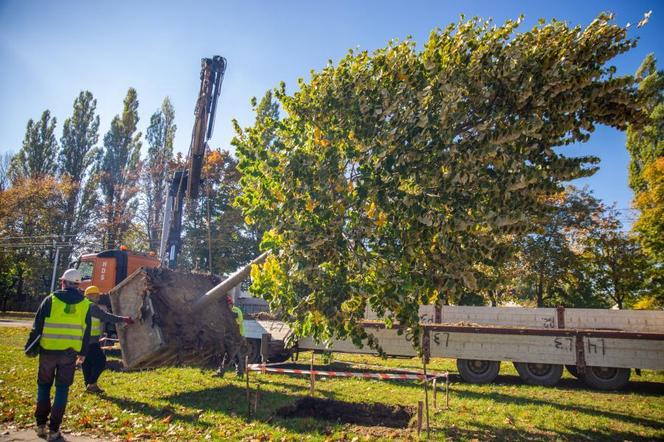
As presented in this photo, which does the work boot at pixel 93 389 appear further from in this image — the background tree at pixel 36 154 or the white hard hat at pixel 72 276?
the background tree at pixel 36 154

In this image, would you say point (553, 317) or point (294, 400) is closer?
point (294, 400)

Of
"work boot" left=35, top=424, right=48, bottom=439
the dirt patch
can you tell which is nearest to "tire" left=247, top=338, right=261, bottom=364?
the dirt patch

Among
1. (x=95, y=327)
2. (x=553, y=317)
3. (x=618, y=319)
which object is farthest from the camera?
(x=553, y=317)

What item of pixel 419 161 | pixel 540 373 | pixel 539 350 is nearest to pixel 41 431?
pixel 419 161

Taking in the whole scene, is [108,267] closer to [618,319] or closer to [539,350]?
[539,350]

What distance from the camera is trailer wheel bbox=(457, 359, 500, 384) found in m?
11.3

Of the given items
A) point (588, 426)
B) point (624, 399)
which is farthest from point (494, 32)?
point (624, 399)

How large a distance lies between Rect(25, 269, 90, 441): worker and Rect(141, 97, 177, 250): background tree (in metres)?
30.3

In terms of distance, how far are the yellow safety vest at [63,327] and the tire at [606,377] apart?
37.6ft

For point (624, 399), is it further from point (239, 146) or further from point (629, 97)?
point (239, 146)

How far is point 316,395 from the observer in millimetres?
8539

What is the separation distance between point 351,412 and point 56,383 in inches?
179

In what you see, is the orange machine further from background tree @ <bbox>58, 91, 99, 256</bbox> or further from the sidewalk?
background tree @ <bbox>58, 91, 99, 256</bbox>

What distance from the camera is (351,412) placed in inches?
289
